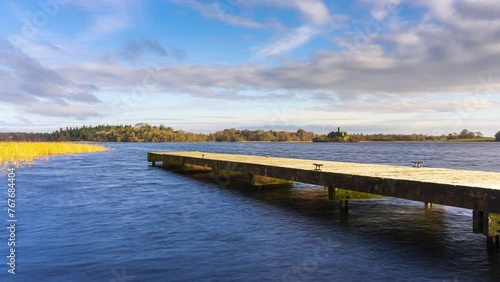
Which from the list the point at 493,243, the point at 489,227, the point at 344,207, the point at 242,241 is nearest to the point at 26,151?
the point at 344,207

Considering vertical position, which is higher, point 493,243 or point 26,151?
point 26,151

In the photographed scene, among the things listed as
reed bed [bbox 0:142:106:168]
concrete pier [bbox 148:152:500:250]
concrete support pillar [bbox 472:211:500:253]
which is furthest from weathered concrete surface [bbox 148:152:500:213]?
reed bed [bbox 0:142:106:168]

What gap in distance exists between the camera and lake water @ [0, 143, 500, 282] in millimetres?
10594

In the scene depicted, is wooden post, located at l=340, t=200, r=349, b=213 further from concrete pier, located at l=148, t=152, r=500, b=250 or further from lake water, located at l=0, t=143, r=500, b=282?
lake water, located at l=0, t=143, r=500, b=282

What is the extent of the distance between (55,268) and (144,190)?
56.0 feet

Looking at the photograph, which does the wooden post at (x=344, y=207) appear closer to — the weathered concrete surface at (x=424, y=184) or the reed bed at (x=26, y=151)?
the weathered concrete surface at (x=424, y=184)

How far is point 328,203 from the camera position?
21.1 metres

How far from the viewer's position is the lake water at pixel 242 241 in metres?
10.6

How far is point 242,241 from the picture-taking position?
1383cm

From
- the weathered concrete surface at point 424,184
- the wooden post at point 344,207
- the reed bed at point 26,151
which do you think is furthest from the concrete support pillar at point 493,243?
the reed bed at point 26,151

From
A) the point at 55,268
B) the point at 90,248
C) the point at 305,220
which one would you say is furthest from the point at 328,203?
the point at 55,268

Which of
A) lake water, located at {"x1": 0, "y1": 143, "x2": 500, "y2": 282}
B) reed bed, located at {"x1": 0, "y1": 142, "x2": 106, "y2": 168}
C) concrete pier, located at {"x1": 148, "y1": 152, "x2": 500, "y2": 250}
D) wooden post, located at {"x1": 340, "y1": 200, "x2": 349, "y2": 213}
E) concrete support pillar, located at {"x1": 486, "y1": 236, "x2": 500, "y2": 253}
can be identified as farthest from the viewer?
reed bed, located at {"x1": 0, "y1": 142, "x2": 106, "y2": 168}

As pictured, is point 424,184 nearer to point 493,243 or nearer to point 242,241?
point 493,243

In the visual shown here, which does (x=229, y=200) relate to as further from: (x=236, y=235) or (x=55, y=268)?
(x=55, y=268)
